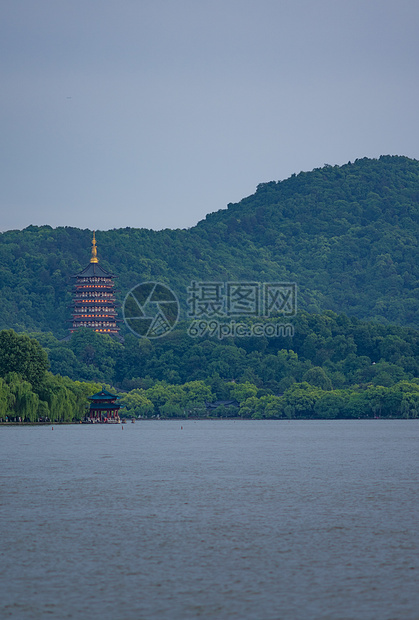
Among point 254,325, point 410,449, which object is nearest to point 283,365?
point 254,325

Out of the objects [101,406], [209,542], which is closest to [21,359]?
A: [101,406]

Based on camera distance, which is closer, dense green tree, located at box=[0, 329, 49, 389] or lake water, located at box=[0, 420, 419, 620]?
lake water, located at box=[0, 420, 419, 620]

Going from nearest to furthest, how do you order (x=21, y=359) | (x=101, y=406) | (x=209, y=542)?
(x=209, y=542)
(x=21, y=359)
(x=101, y=406)

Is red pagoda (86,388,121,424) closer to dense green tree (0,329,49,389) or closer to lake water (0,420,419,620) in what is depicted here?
dense green tree (0,329,49,389)

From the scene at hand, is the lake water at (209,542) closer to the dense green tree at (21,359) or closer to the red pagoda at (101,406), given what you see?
the dense green tree at (21,359)

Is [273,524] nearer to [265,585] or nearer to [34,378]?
[265,585]

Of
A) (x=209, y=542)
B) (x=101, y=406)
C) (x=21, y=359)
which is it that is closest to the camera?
(x=209, y=542)

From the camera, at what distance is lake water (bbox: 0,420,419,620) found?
2127 cm

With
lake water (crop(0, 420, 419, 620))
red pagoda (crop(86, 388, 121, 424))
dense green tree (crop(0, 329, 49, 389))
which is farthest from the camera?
red pagoda (crop(86, 388, 121, 424))

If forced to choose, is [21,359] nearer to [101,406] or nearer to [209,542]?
[101,406]

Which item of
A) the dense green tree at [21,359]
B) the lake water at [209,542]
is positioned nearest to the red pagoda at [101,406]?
the dense green tree at [21,359]

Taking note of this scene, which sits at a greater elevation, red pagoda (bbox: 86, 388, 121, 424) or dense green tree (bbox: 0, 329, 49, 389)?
dense green tree (bbox: 0, 329, 49, 389)

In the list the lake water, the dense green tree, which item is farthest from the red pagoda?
the lake water

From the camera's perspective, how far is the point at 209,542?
2864 cm
